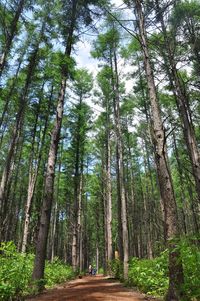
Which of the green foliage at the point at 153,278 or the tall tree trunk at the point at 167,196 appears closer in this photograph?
the tall tree trunk at the point at 167,196

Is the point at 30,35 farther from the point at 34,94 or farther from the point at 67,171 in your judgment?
the point at 67,171

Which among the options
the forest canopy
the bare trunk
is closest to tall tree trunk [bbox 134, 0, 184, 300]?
the forest canopy

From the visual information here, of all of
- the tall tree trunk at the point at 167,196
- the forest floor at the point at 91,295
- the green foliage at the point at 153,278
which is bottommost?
the forest floor at the point at 91,295

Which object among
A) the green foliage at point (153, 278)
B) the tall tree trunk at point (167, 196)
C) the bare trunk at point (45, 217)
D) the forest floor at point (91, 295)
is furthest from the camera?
the bare trunk at point (45, 217)

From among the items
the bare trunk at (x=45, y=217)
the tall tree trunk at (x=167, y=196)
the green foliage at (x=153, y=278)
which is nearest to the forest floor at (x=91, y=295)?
the green foliage at (x=153, y=278)

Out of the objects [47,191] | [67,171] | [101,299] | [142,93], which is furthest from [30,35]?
[101,299]

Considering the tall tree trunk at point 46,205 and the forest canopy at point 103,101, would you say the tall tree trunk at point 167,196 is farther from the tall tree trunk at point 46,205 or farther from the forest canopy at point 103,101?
the tall tree trunk at point 46,205

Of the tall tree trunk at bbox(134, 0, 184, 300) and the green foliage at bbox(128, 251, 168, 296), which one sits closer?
the tall tree trunk at bbox(134, 0, 184, 300)

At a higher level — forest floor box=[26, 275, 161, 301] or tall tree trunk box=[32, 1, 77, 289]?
tall tree trunk box=[32, 1, 77, 289]

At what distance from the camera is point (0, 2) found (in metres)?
10.7

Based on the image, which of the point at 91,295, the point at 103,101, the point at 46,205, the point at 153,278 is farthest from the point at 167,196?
the point at 103,101

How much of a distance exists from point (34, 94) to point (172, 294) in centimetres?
1493

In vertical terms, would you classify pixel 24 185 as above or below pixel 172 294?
above

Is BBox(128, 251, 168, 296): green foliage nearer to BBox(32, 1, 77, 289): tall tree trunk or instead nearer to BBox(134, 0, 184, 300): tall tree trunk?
BBox(134, 0, 184, 300): tall tree trunk
